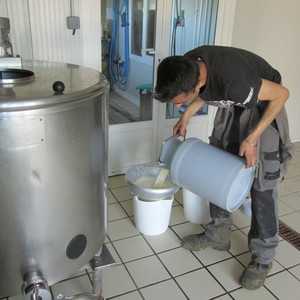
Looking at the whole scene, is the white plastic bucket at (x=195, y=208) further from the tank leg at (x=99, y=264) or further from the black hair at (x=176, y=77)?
the black hair at (x=176, y=77)

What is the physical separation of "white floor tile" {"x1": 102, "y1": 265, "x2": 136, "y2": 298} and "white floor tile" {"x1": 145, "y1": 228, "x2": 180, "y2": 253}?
0.80 ft

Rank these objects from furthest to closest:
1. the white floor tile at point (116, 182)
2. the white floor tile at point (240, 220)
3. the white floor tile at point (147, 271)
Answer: the white floor tile at point (116, 182) → the white floor tile at point (240, 220) → the white floor tile at point (147, 271)

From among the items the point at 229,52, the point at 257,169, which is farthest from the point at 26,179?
the point at 257,169

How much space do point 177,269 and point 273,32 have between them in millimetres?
2151

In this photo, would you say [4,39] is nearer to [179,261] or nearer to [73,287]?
[73,287]

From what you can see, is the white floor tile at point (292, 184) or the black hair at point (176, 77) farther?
the white floor tile at point (292, 184)

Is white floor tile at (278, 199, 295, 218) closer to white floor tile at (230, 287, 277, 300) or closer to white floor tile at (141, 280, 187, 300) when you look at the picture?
white floor tile at (230, 287, 277, 300)

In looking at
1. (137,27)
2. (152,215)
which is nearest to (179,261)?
(152,215)

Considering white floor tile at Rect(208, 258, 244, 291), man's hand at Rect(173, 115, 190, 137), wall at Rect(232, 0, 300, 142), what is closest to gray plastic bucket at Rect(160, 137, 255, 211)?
man's hand at Rect(173, 115, 190, 137)

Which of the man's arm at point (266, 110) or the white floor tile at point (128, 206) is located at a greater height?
the man's arm at point (266, 110)

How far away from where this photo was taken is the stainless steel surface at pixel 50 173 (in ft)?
2.84

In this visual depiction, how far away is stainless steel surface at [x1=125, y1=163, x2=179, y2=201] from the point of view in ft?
5.83

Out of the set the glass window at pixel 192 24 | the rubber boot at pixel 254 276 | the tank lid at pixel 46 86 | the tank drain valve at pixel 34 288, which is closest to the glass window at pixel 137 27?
the glass window at pixel 192 24

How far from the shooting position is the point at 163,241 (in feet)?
6.31
